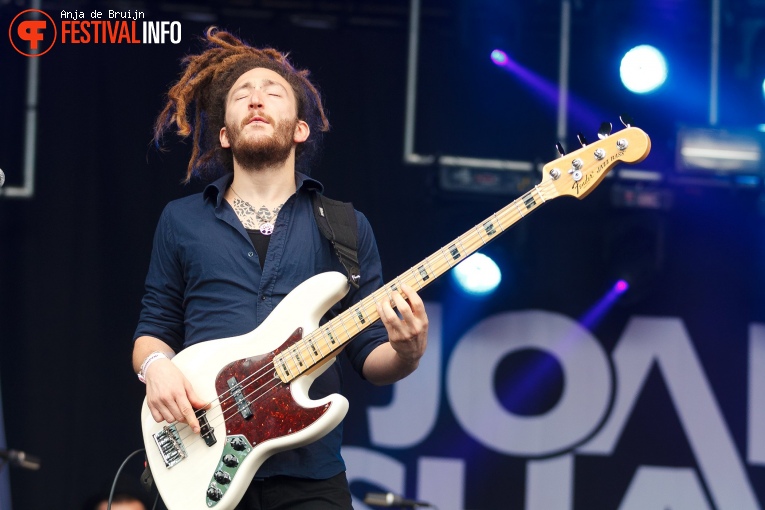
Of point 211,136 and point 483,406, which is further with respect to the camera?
point 483,406

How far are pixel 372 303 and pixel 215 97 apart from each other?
107cm

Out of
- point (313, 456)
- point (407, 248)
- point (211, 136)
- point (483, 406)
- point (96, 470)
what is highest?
point (211, 136)

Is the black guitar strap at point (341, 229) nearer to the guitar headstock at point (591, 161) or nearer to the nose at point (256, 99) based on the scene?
the nose at point (256, 99)

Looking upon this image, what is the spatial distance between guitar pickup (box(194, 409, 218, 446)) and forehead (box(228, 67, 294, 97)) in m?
1.04

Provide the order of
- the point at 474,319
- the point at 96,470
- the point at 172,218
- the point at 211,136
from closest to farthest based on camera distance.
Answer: the point at 172,218, the point at 211,136, the point at 96,470, the point at 474,319

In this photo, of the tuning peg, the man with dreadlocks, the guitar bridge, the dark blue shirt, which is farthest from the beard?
the tuning peg

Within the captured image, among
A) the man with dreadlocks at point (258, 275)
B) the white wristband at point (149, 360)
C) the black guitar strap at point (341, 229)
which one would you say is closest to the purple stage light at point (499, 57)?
the man with dreadlocks at point (258, 275)

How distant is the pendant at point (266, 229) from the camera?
2998 mm

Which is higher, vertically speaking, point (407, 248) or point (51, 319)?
point (407, 248)

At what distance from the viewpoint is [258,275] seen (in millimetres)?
2926

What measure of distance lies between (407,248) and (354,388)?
77 centimetres

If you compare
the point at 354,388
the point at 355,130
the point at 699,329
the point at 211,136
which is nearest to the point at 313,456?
the point at 211,136

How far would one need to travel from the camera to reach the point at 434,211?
527cm

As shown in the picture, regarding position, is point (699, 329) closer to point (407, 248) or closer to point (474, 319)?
point (474, 319)
